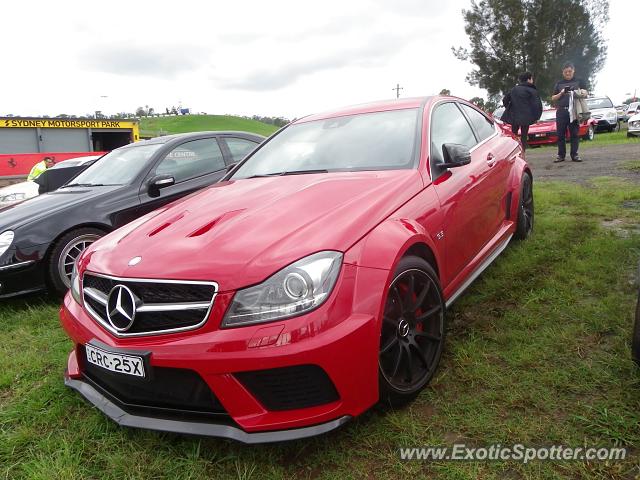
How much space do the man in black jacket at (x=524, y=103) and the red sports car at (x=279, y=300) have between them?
708 centimetres

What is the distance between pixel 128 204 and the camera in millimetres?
4328

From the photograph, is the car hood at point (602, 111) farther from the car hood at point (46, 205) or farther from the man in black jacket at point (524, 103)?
the car hood at point (46, 205)

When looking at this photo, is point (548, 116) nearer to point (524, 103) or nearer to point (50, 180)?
point (524, 103)

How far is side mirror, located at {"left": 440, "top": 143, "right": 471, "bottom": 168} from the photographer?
8.68 feet

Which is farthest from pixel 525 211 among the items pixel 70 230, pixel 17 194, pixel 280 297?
pixel 17 194

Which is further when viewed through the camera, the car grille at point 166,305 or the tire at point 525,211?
the tire at point 525,211

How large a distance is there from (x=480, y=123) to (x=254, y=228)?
8.60ft

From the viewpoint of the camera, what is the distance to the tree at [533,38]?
101 ft

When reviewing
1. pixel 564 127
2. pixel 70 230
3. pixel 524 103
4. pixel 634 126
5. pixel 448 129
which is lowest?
pixel 70 230

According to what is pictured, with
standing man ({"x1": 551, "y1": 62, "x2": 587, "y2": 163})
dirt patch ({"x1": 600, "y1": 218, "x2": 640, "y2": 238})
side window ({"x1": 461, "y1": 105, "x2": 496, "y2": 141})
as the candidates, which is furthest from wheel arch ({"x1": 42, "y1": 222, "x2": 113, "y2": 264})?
standing man ({"x1": 551, "y1": 62, "x2": 587, "y2": 163})

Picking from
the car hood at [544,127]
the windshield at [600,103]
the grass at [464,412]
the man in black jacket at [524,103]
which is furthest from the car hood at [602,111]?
the grass at [464,412]

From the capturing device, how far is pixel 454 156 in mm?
2641

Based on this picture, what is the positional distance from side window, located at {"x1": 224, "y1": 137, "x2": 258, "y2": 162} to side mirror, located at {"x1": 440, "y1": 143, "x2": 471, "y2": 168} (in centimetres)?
324

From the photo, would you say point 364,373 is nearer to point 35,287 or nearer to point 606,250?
point 606,250
